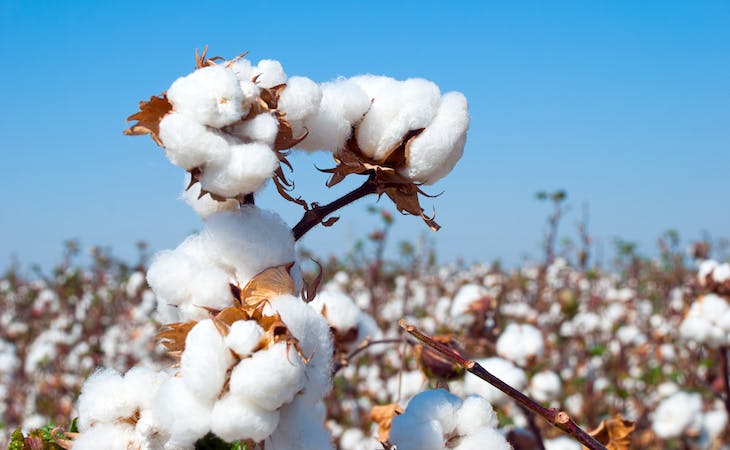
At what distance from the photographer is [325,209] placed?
89 cm

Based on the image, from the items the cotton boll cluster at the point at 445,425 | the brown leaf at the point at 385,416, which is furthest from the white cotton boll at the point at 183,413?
the brown leaf at the point at 385,416

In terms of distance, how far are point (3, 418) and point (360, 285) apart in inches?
181

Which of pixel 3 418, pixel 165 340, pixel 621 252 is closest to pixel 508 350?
pixel 165 340

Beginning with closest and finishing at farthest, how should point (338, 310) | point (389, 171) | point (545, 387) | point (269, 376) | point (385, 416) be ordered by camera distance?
1. point (269, 376)
2. point (389, 171)
3. point (385, 416)
4. point (338, 310)
5. point (545, 387)

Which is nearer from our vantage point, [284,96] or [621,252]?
[284,96]

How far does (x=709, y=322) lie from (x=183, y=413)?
88.4 inches

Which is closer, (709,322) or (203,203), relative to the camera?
(203,203)

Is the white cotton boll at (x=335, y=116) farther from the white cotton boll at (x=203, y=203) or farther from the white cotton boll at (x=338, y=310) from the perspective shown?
the white cotton boll at (x=338, y=310)

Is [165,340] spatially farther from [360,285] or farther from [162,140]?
[360,285]

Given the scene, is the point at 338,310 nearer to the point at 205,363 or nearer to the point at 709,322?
the point at 205,363

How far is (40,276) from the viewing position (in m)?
10.0

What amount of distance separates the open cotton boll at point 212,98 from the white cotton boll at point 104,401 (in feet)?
1.06

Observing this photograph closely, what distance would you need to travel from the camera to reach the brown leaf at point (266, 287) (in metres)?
0.75

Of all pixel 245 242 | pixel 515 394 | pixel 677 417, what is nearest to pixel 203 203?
pixel 245 242
